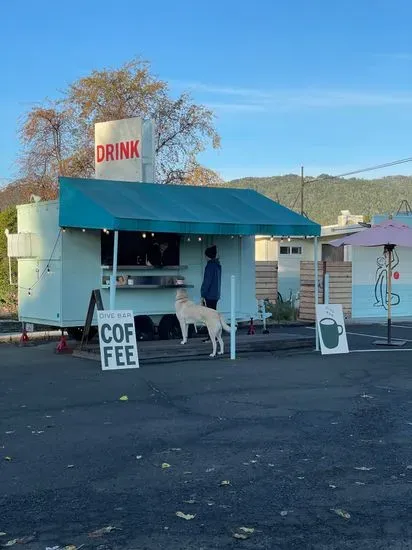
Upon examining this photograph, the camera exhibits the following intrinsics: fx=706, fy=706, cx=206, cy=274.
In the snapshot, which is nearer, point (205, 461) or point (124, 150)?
point (205, 461)

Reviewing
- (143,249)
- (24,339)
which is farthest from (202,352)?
(24,339)

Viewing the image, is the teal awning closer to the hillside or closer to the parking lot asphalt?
the parking lot asphalt

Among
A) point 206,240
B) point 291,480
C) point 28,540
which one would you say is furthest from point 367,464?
point 206,240

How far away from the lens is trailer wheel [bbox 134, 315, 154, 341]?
14750 mm

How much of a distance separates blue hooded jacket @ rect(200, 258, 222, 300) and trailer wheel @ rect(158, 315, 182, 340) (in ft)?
4.90

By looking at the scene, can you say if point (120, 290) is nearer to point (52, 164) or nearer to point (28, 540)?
point (28, 540)

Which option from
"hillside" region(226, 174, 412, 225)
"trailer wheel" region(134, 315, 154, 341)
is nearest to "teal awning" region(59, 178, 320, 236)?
"trailer wheel" region(134, 315, 154, 341)

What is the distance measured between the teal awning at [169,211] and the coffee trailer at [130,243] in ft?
0.07

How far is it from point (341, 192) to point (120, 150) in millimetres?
72117

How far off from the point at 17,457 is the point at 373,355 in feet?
29.0

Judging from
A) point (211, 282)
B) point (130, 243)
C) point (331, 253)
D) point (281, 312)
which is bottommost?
point (281, 312)

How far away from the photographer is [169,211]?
43.7ft

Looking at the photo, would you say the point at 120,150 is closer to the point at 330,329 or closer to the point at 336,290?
the point at 330,329

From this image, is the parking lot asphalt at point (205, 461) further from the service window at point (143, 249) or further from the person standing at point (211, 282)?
the service window at point (143, 249)
